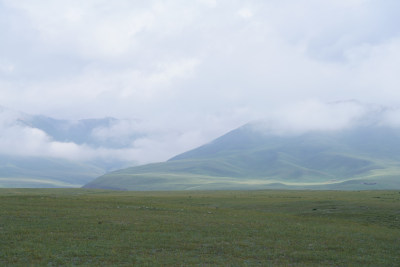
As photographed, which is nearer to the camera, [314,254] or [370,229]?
A: [314,254]

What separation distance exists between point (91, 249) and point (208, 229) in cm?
1149

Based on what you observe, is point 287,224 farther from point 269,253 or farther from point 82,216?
point 82,216

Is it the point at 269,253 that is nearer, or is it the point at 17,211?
the point at 269,253

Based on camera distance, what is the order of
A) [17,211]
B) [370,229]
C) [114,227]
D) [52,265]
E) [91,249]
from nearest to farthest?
[52,265] → [91,249] → [114,227] → [370,229] → [17,211]

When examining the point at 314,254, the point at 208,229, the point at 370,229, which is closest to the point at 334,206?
the point at 370,229

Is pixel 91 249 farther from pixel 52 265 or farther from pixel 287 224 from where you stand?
pixel 287 224

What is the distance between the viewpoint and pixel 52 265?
69.1 ft

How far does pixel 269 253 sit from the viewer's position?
81.5 feet

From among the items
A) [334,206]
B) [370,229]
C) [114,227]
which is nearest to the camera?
[114,227]

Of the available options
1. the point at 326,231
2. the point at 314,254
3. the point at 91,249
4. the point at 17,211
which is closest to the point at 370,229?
the point at 326,231

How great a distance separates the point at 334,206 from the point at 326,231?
78.9 feet

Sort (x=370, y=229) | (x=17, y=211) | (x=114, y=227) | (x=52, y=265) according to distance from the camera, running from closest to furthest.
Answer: (x=52, y=265)
(x=114, y=227)
(x=370, y=229)
(x=17, y=211)

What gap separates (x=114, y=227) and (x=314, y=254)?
1597 centimetres

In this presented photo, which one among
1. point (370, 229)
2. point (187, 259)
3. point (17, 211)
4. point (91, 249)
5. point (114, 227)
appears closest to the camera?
point (187, 259)
